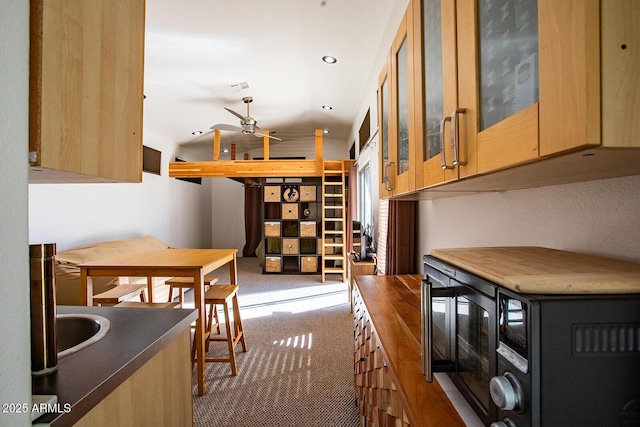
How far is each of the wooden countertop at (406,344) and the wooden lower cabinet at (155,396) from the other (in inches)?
28.6

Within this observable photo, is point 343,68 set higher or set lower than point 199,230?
higher

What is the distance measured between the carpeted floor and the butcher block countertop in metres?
1.66

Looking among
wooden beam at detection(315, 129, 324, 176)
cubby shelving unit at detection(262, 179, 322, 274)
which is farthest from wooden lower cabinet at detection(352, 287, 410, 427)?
cubby shelving unit at detection(262, 179, 322, 274)

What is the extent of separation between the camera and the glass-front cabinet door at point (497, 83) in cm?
54

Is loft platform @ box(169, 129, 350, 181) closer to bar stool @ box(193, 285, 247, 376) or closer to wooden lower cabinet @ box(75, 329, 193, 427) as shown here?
bar stool @ box(193, 285, 247, 376)

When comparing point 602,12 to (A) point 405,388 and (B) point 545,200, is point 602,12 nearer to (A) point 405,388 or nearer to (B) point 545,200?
(B) point 545,200

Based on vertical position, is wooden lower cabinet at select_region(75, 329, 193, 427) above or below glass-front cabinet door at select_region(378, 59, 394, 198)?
below

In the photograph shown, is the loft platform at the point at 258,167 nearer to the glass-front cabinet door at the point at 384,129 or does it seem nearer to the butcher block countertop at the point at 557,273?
the glass-front cabinet door at the point at 384,129

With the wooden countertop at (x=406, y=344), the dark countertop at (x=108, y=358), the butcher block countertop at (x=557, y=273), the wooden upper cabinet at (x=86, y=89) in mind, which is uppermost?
the wooden upper cabinet at (x=86, y=89)

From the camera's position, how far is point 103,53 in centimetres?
76

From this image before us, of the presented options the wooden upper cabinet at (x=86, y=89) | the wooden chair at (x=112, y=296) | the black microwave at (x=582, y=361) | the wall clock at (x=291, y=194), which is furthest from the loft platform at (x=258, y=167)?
the black microwave at (x=582, y=361)
